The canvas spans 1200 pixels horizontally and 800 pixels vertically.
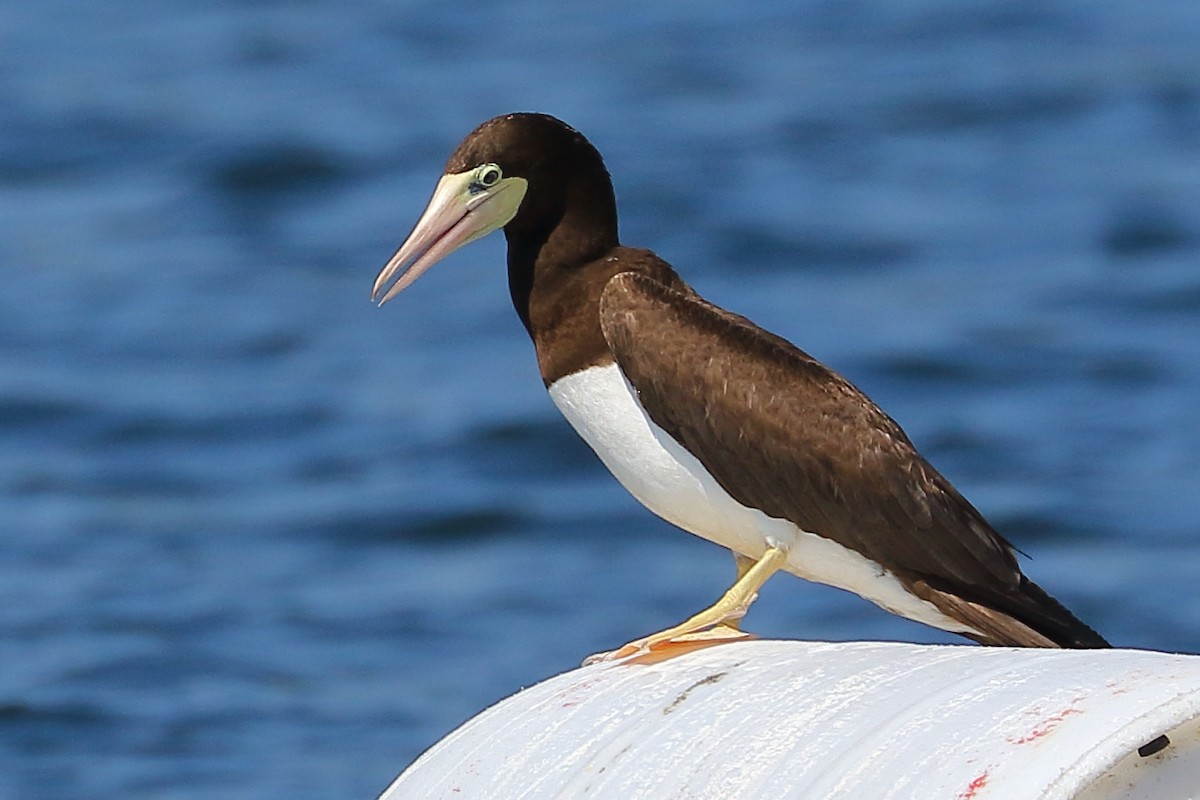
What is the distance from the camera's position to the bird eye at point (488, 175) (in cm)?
709

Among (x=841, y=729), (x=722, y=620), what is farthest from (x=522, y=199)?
(x=841, y=729)

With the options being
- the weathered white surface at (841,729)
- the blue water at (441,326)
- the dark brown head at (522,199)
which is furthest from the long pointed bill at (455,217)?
the blue water at (441,326)

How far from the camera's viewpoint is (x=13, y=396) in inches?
890

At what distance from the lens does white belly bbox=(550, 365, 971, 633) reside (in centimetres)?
712

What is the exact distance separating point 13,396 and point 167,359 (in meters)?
1.95

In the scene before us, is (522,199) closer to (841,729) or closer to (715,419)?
(715,419)

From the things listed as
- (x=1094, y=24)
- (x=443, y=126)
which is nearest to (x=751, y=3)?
(x=1094, y=24)

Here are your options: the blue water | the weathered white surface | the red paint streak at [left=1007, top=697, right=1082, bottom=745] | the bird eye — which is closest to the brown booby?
the bird eye

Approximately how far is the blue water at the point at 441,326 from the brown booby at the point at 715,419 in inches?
311

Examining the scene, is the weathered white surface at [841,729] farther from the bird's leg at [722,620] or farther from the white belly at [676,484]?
the white belly at [676,484]

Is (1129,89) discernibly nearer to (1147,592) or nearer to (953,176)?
(953,176)

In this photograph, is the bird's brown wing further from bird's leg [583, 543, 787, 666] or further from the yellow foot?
the yellow foot

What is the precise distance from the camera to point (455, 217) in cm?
712

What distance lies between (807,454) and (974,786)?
2204 mm
